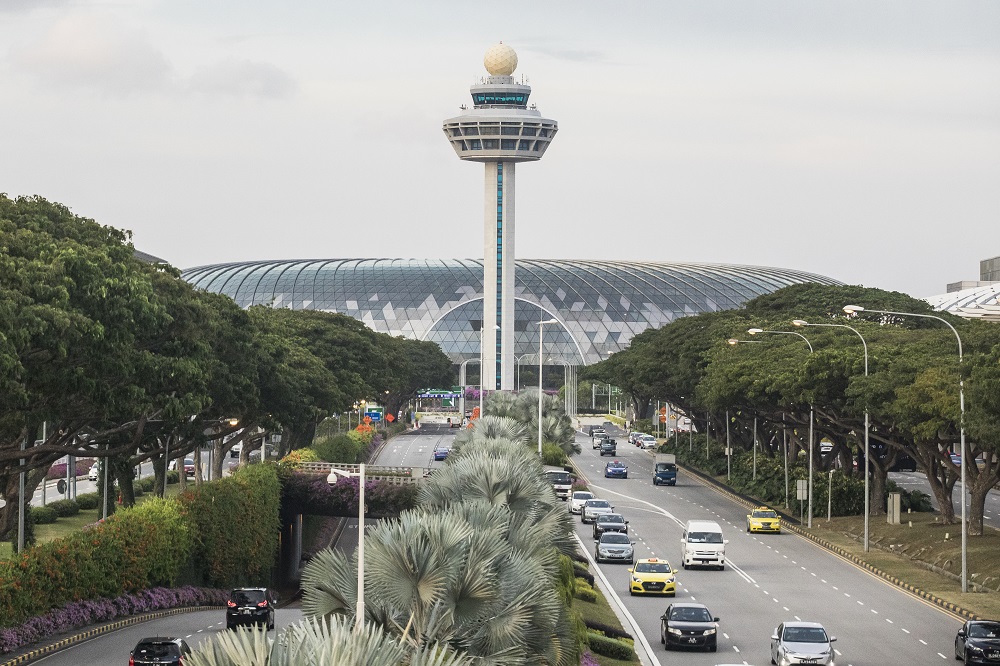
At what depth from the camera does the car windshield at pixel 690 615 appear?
42406mm

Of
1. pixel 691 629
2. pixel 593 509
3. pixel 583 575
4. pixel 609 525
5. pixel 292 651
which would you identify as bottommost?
pixel 691 629

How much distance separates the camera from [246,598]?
46.9m

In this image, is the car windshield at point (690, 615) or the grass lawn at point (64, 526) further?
the grass lawn at point (64, 526)

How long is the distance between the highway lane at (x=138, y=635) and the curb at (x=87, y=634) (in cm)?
27

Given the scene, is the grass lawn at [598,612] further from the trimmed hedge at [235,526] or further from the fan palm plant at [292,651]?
the fan palm plant at [292,651]

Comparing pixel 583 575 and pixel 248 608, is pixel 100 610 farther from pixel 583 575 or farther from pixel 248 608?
pixel 583 575

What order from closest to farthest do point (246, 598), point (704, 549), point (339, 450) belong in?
1. point (246, 598)
2. point (704, 549)
3. point (339, 450)

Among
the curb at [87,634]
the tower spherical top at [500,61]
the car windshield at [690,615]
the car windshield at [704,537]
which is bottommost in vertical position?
the curb at [87,634]

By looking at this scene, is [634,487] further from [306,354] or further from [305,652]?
[305,652]

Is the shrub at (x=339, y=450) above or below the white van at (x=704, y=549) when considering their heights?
above

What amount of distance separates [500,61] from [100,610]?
137373 mm

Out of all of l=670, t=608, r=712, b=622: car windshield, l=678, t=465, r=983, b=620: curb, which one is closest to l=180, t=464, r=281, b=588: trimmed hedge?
l=670, t=608, r=712, b=622: car windshield

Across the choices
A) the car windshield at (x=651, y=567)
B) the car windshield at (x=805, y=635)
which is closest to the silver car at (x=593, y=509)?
the car windshield at (x=651, y=567)

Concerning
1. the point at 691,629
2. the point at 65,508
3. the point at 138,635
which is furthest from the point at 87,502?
the point at 691,629
